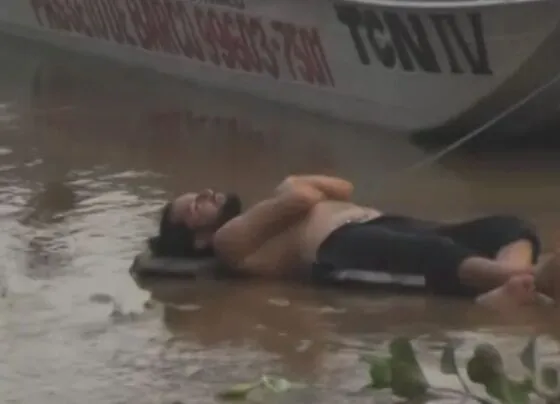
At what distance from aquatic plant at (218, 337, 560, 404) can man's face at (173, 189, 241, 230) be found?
3.82 feet

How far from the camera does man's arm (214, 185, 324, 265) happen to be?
4.11 metres

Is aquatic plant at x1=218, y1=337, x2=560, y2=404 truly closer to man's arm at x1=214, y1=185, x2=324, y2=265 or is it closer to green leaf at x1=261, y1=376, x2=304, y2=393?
green leaf at x1=261, y1=376, x2=304, y2=393

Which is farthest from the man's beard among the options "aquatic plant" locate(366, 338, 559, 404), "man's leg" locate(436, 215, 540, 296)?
"aquatic plant" locate(366, 338, 559, 404)

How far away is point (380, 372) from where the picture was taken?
2.93m

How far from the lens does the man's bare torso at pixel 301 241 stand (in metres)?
4.14

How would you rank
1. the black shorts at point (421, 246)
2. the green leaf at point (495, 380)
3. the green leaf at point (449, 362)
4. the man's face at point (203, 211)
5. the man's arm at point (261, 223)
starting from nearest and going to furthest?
the green leaf at point (495, 380), the green leaf at point (449, 362), the black shorts at point (421, 246), the man's arm at point (261, 223), the man's face at point (203, 211)

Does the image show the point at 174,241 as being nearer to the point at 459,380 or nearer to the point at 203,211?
the point at 203,211

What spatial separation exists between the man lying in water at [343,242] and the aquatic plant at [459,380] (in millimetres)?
754

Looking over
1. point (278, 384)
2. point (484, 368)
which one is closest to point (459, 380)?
point (484, 368)

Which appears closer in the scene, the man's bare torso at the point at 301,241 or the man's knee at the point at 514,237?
the man's knee at the point at 514,237

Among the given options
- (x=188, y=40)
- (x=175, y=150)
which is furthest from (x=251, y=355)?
(x=188, y=40)

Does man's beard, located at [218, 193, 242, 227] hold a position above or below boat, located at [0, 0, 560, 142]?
above

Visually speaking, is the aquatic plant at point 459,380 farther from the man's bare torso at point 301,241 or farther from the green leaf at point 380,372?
the man's bare torso at point 301,241

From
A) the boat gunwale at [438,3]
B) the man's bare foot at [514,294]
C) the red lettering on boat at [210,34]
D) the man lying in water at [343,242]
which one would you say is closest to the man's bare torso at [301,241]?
the man lying in water at [343,242]
